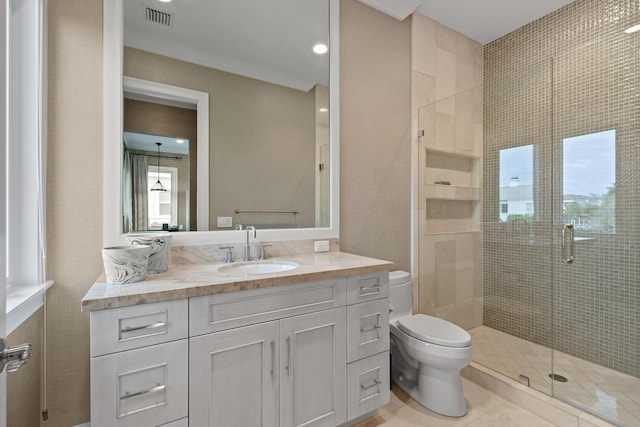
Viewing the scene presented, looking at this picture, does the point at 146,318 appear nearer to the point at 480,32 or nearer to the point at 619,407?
the point at 619,407

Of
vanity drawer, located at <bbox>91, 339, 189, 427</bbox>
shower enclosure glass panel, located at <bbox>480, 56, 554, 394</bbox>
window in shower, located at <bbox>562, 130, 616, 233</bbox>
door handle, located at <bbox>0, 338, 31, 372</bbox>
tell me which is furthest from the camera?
shower enclosure glass panel, located at <bbox>480, 56, 554, 394</bbox>

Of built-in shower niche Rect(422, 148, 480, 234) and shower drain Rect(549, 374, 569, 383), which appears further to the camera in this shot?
built-in shower niche Rect(422, 148, 480, 234)


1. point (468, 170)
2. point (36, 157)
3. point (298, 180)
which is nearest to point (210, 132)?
point (298, 180)

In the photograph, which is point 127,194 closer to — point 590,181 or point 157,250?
point 157,250

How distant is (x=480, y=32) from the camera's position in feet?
9.27

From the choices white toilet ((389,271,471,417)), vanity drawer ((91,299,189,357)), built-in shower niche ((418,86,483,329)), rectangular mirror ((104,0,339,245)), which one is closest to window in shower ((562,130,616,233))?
built-in shower niche ((418,86,483,329))

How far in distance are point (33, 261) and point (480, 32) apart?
3.66 meters

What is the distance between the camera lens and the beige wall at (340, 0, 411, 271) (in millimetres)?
2240

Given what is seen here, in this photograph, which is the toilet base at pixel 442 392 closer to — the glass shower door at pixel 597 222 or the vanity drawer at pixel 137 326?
the glass shower door at pixel 597 222

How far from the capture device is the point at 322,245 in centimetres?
209

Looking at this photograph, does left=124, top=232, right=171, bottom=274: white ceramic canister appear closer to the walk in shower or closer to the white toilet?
the white toilet

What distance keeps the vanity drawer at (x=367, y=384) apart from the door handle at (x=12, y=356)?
1.31 meters

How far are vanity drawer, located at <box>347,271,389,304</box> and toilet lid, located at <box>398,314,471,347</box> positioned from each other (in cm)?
40

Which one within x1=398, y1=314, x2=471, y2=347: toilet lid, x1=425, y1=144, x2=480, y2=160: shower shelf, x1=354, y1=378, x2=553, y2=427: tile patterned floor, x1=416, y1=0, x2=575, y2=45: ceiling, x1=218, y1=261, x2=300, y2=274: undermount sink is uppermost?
x1=416, y1=0, x2=575, y2=45: ceiling
